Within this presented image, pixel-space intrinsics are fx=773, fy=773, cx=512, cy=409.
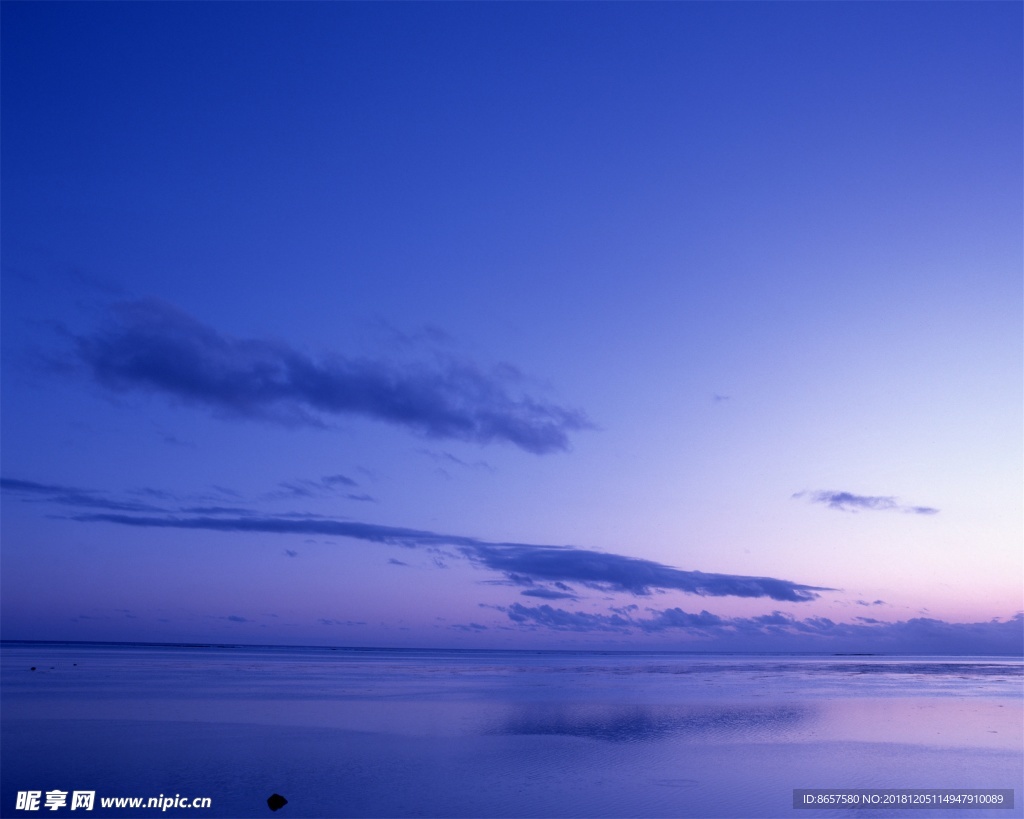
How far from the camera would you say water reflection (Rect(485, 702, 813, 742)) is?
2589 cm

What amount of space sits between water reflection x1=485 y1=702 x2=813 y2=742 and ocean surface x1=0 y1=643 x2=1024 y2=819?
0.12 meters

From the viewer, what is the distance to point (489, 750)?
22625 millimetres

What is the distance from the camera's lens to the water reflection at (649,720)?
2589 centimetres

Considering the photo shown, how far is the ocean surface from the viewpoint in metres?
16.6

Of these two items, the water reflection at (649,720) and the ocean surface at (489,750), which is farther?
the water reflection at (649,720)

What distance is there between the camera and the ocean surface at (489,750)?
654 inches

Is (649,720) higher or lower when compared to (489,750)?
lower

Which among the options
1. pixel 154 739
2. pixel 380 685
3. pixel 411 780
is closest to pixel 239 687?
pixel 380 685

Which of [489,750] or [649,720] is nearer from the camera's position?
[489,750]

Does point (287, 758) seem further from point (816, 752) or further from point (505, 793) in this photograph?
point (816, 752)

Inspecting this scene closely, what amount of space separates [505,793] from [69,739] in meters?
13.9

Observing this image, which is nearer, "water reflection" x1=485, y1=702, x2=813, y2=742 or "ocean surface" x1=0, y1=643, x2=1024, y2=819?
"ocean surface" x1=0, y1=643, x2=1024, y2=819

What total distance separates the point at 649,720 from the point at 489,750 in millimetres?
8951

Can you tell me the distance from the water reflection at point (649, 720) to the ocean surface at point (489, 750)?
0.40 feet
